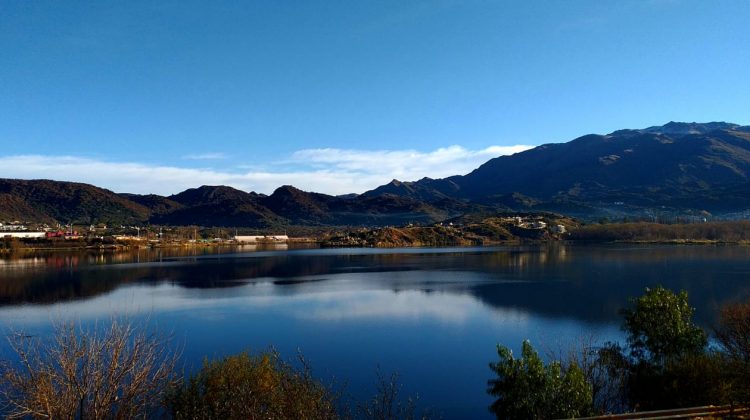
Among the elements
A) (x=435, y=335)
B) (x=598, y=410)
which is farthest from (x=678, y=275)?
(x=598, y=410)

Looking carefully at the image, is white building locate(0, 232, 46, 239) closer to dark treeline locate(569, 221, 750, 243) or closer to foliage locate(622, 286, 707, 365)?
foliage locate(622, 286, 707, 365)

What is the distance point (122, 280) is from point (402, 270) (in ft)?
147

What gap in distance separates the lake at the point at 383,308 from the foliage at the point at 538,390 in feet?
13.1

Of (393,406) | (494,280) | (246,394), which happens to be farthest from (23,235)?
(246,394)

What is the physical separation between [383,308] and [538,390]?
33565 mm

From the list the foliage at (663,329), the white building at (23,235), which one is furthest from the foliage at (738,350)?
the white building at (23,235)

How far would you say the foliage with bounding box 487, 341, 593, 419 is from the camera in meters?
18.0

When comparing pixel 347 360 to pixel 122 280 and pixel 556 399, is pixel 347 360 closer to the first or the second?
pixel 556 399

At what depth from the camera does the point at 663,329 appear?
76.9 ft

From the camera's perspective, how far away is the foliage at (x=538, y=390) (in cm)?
1795

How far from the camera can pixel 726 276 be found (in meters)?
71.3

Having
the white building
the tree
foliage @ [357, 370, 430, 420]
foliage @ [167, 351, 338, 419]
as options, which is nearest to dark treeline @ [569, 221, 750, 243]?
the tree

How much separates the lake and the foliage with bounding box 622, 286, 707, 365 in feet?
24.3

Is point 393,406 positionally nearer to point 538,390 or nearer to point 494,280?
point 538,390
